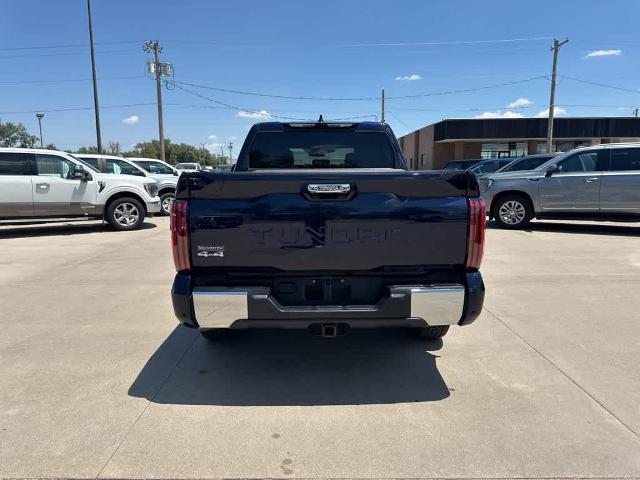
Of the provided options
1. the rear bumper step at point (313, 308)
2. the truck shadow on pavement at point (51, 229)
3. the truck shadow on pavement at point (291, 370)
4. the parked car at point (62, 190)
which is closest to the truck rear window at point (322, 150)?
the truck shadow on pavement at point (291, 370)

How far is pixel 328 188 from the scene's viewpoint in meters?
2.97

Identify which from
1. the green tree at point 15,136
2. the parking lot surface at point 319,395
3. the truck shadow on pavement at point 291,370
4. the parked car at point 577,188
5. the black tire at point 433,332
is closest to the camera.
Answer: the parking lot surface at point 319,395

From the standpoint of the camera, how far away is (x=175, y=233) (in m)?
2.99

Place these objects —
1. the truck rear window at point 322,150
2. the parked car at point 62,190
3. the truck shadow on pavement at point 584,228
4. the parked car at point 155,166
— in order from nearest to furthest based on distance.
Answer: the truck rear window at point 322,150 < the parked car at point 62,190 < the truck shadow on pavement at point 584,228 < the parked car at point 155,166

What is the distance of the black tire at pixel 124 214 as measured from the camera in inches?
446

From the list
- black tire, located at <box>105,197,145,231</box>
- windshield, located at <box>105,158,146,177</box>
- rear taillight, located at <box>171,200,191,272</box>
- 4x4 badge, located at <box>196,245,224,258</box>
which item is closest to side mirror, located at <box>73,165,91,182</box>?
black tire, located at <box>105,197,145,231</box>

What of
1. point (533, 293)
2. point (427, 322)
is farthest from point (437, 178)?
point (533, 293)

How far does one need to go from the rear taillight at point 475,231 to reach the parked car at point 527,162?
10367mm

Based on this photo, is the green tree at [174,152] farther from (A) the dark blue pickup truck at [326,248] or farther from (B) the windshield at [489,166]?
(A) the dark blue pickup truck at [326,248]

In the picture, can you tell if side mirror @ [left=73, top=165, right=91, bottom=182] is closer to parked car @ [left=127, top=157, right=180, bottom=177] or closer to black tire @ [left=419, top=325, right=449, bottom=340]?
parked car @ [left=127, top=157, right=180, bottom=177]

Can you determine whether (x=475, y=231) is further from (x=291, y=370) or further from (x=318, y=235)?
(x=291, y=370)

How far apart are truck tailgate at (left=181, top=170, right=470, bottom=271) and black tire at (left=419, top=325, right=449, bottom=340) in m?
1.22

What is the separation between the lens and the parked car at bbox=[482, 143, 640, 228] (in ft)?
32.7

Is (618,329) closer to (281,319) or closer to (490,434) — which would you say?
(490,434)
